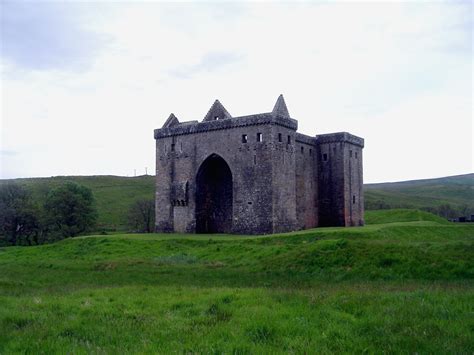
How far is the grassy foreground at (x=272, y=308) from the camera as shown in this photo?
7840 millimetres

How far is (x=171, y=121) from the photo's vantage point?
45.8 meters

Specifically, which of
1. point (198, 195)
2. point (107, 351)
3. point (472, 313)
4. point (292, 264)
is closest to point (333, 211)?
point (198, 195)

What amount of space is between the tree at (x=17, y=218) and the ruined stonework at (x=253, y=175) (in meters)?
18.1

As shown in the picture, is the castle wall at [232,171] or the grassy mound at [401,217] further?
the grassy mound at [401,217]

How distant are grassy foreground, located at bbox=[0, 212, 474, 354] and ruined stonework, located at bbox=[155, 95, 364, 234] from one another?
15.6m

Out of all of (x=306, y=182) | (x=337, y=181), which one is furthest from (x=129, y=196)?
(x=337, y=181)

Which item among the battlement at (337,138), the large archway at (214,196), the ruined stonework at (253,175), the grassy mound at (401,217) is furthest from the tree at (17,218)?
the grassy mound at (401,217)

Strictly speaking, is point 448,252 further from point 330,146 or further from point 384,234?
point 330,146

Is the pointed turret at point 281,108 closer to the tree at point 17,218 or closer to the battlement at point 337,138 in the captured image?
the battlement at point 337,138

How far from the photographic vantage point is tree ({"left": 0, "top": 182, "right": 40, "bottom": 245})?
52219mm

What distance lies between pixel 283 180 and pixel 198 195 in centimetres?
816

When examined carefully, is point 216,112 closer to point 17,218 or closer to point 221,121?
point 221,121

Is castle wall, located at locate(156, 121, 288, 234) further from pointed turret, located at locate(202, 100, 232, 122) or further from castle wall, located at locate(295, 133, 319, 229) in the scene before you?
castle wall, located at locate(295, 133, 319, 229)

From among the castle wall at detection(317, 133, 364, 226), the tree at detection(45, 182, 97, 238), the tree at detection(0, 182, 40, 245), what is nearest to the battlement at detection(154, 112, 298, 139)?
the castle wall at detection(317, 133, 364, 226)
